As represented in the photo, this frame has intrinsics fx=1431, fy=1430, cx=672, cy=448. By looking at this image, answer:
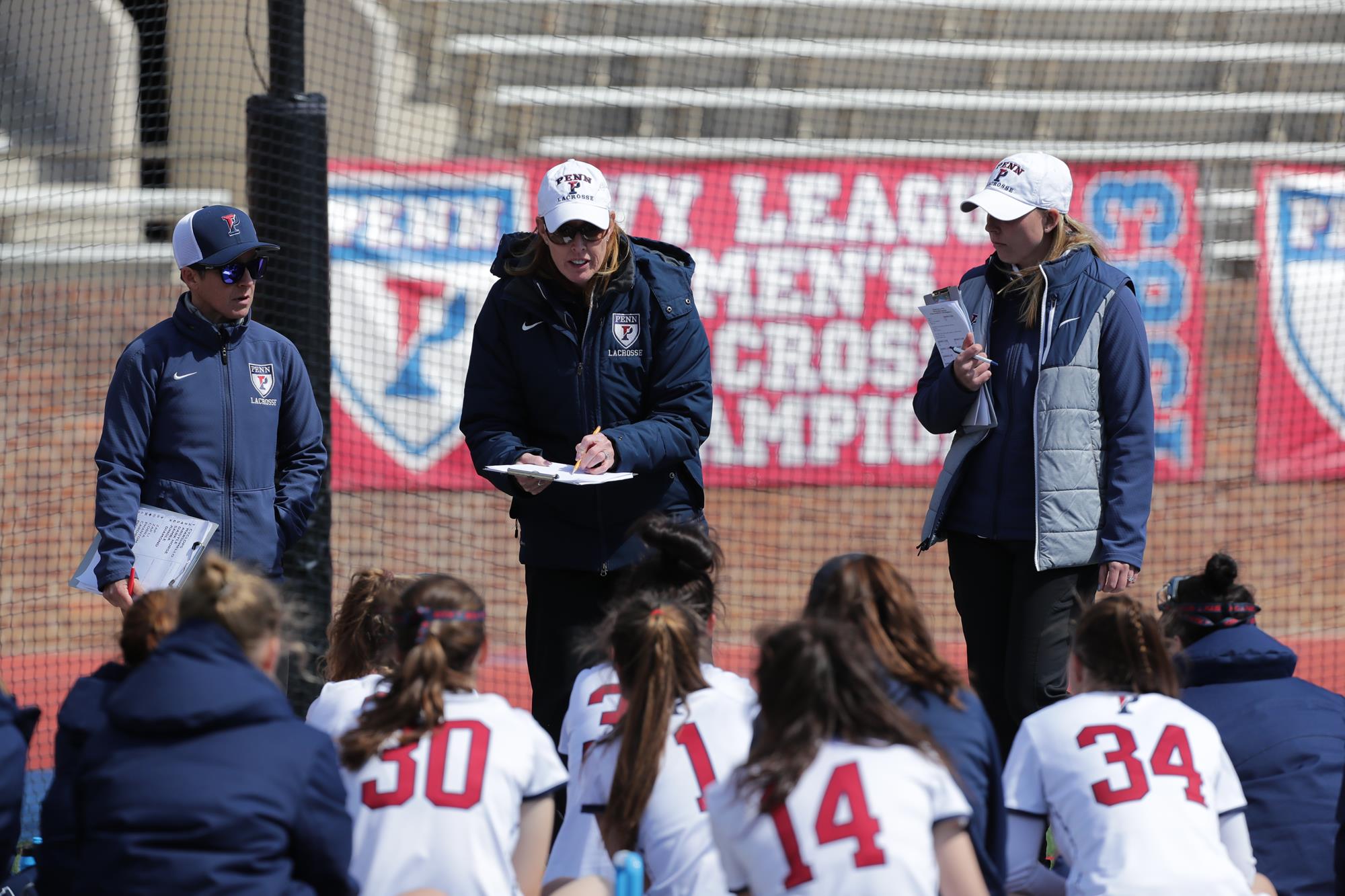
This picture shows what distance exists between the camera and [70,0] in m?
10.3

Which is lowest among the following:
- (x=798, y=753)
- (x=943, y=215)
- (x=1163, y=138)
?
(x=798, y=753)

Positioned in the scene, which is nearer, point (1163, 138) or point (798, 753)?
point (798, 753)

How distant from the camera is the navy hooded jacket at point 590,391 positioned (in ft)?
12.7

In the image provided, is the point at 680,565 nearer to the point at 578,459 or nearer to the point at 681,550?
the point at 681,550

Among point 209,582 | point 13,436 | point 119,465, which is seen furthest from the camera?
point 13,436

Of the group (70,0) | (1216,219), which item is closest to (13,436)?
(70,0)

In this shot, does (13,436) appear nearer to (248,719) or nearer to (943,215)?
(943,215)

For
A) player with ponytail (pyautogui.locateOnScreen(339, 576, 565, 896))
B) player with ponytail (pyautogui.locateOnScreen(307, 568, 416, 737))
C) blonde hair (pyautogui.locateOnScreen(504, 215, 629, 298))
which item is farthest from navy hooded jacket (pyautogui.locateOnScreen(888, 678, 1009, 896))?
blonde hair (pyautogui.locateOnScreen(504, 215, 629, 298))

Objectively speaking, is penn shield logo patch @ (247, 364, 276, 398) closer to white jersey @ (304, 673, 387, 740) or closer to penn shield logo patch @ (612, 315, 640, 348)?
penn shield logo patch @ (612, 315, 640, 348)

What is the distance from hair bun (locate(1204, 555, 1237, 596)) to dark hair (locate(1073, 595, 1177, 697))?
0.46 m

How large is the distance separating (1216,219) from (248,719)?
30.7 feet

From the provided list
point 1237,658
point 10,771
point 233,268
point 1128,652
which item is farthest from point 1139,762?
point 233,268

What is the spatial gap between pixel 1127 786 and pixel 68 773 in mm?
1914

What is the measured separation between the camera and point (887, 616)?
267 cm
